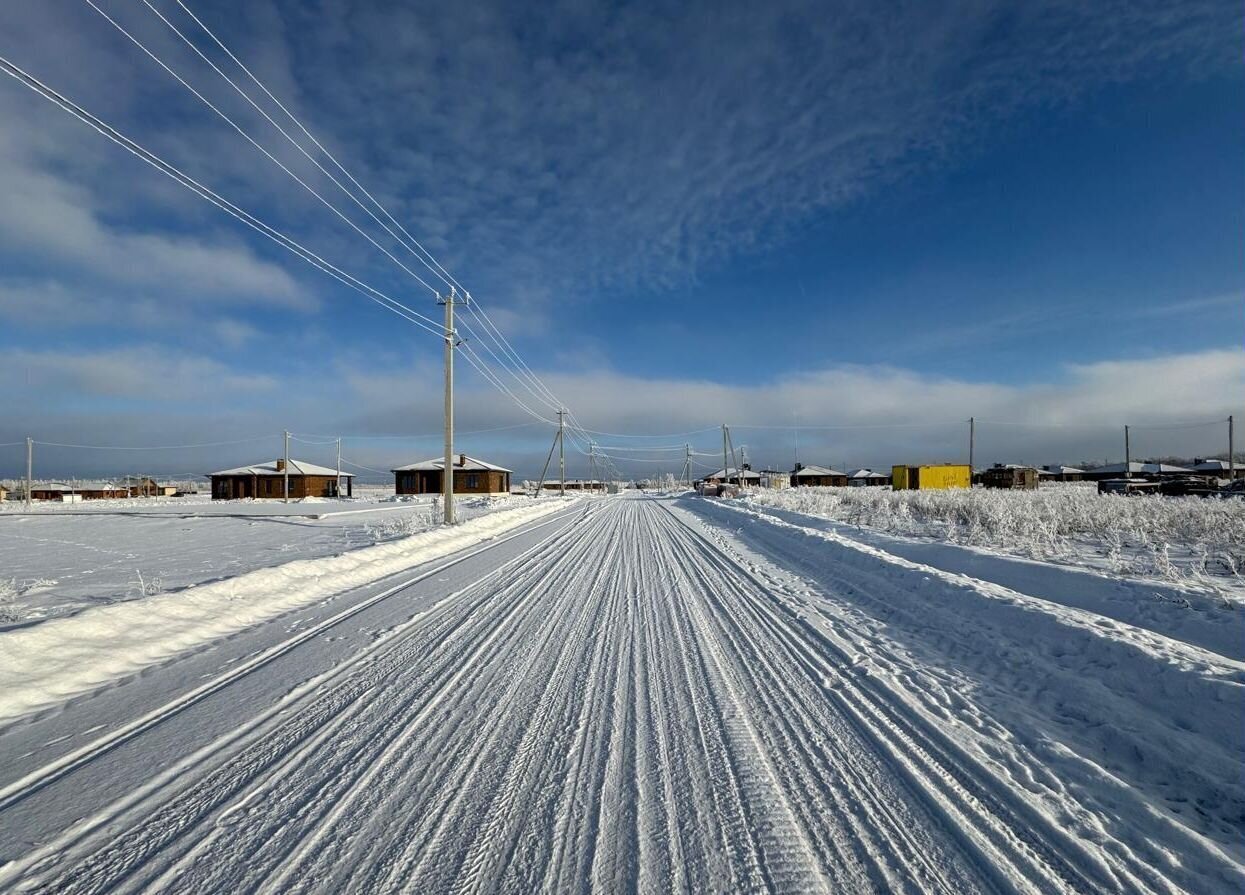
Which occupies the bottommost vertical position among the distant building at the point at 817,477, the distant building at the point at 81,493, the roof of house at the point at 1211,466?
the distant building at the point at 81,493

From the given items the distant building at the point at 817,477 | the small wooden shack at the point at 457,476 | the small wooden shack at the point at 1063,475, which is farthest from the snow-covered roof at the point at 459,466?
the small wooden shack at the point at 1063,475

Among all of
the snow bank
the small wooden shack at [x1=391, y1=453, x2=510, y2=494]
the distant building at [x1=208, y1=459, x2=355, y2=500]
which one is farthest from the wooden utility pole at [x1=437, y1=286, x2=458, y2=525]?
the distant building at [x1=208, y1=459, x2=355, y2=500]

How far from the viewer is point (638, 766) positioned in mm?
3232

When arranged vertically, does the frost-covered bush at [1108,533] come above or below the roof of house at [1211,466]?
below

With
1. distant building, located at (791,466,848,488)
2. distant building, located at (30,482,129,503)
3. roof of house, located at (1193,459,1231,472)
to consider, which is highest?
roof of house, located at (1193,459,1231,472)

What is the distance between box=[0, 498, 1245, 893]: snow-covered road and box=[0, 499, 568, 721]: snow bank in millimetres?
452

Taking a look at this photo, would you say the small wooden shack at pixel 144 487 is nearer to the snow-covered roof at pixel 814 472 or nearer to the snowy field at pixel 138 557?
the snowy field at pixel 138 557

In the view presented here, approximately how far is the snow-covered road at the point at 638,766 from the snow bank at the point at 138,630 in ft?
1.48

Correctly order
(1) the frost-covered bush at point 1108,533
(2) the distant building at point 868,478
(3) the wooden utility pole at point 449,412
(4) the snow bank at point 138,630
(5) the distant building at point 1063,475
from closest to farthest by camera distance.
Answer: (4) the snow bank at point 138,630 < (1) the frost-covered bush at point 1108,533 < (3) the wooden utility pole at point 449,412 < (5) the distant building at point 1063,475 < (2) the distant building at point 868,478

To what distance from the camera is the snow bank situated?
4.57 m

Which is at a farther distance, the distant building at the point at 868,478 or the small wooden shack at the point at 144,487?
the distant building at the point at 868,478

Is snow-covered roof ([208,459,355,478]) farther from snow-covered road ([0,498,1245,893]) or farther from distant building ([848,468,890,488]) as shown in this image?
distant building ([848,468,890,488])

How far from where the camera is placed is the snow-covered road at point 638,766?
2.43m

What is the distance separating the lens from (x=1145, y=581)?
701 cm
